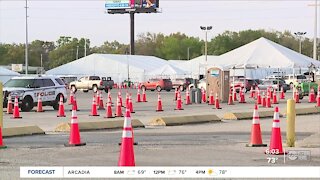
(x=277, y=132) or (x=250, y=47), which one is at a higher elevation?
(x=250, y=47)

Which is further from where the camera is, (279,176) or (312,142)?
(312,142)

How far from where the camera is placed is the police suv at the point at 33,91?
29.1m

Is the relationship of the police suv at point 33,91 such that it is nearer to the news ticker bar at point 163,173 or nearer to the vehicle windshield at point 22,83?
the vehicle windshield at point 22,83

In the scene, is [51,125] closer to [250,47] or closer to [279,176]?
[279,176]

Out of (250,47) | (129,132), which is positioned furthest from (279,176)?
(250,47)

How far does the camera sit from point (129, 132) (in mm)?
10992

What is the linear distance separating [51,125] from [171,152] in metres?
8.81

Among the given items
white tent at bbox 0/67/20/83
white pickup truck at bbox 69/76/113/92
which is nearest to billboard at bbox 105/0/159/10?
white pickup truck at bbox 69/76/113/92

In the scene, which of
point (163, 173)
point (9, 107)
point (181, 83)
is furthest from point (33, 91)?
point (181, 83)

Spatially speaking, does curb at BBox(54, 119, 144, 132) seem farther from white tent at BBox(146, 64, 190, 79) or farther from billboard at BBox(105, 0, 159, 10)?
billboard at BBox(105, 0, 159, 10)

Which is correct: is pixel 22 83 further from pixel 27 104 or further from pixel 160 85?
pixel 160 85

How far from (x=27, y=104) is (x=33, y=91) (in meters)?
0.65

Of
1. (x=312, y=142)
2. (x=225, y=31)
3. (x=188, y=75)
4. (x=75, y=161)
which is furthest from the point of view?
(x=225, y=31)

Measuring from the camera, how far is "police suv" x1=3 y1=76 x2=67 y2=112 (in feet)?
95.5
